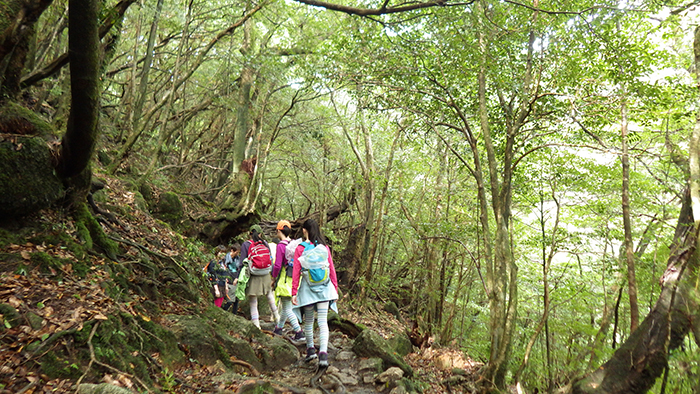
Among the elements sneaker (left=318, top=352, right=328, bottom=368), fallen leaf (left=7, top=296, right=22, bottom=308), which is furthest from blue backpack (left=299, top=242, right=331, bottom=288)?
fallen leaf (left=7, top=296, right=22, bottom=308)

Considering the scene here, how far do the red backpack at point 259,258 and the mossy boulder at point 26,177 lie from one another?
10.5 ft

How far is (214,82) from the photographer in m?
16.5

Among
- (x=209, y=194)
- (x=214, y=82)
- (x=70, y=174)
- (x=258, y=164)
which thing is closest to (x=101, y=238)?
(x=70, y=174)

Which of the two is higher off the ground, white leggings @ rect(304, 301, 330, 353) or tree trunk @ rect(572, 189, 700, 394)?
tree trunk @ rect(572, 189, 700, 394)

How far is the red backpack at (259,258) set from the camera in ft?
Answer: 23.5

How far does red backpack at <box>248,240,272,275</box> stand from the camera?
717 cm

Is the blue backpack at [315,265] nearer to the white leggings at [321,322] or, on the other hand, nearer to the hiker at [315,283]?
the hiker at [315,283]

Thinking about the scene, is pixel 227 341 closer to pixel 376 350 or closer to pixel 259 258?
pixel 259 258

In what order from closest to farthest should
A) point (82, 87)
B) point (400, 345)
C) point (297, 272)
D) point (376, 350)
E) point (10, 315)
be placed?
point (10, 315) < point (82, 87) < point (297, 272) < point (376, 350) < point (400, 345)

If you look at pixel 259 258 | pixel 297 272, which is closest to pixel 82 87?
pixel 297 272

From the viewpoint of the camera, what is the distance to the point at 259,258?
23.6ft

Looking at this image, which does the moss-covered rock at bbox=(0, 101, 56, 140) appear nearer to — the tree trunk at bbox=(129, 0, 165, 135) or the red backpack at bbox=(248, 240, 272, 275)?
the red backpack at bbox=(248, 240, 272, 275)

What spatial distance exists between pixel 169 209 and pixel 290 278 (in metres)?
6.23

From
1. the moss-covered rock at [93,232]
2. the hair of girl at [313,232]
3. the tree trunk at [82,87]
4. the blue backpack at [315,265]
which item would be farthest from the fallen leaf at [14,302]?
the hair of girl at [313,232]
